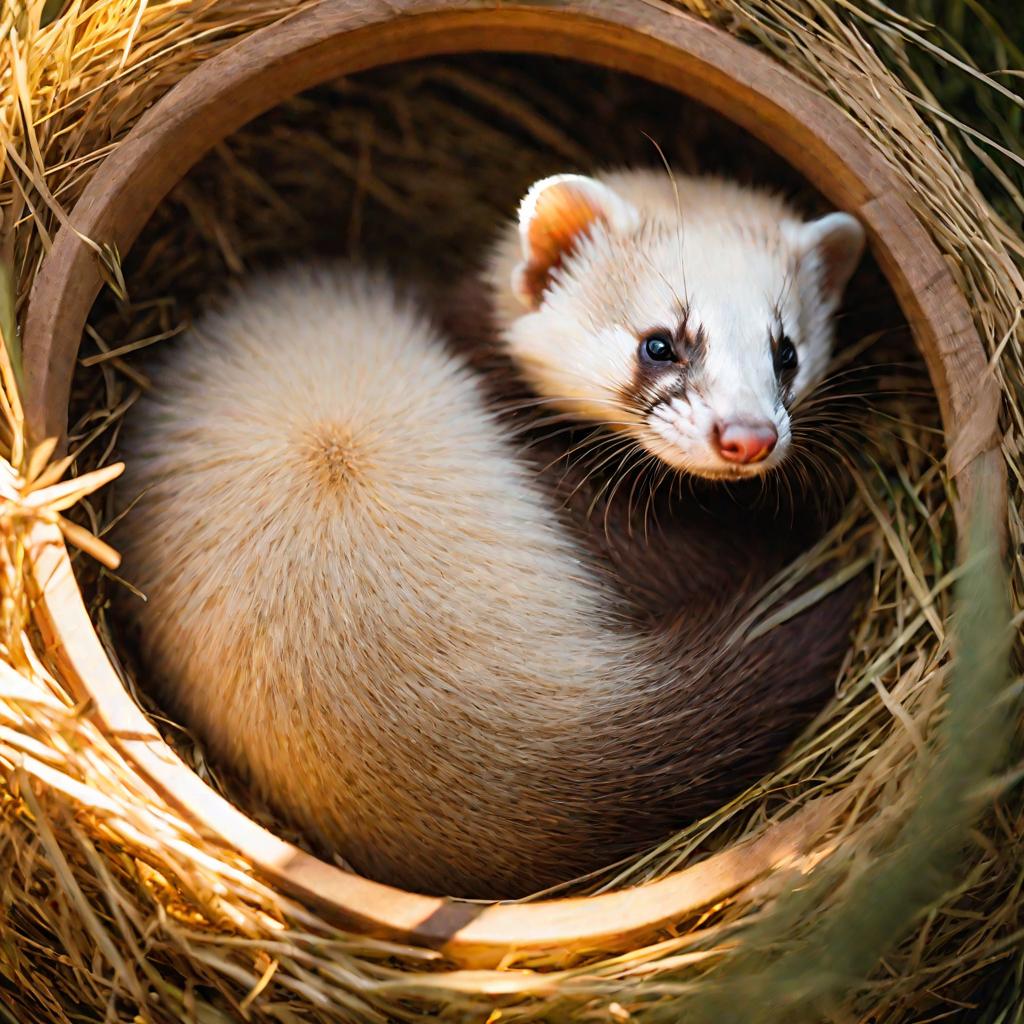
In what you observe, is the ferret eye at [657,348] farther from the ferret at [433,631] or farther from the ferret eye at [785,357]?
the ferret eye at [785,357]

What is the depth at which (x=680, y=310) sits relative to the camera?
166 centimetres

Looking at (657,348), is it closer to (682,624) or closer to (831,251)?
(831,251)

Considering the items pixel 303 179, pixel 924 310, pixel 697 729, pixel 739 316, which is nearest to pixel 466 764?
pixel 697 729

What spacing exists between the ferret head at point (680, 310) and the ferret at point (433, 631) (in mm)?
11

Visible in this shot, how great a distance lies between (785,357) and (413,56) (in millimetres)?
783

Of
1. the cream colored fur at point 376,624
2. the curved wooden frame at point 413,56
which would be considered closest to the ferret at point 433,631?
the cream colored fur at point 376,624

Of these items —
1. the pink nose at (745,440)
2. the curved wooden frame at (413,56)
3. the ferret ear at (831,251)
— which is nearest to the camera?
the curved wooden frame at (413,56)

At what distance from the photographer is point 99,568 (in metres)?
1.69

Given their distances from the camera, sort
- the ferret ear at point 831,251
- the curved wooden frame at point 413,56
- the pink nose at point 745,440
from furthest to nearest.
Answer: the ferret ear at point 831,251 → the pink nose at point 745,440 → the curved wooden frame at point 413,56

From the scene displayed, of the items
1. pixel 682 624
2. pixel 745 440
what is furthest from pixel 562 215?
pixel 682 624

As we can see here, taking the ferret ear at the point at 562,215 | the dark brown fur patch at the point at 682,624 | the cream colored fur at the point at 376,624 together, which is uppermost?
the ferret ear at the point at 562,215

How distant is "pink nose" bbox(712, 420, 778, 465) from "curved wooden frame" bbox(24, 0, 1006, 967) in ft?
0.90

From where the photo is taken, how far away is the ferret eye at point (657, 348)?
1673mm

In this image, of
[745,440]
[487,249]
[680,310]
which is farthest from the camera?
[487,249]
